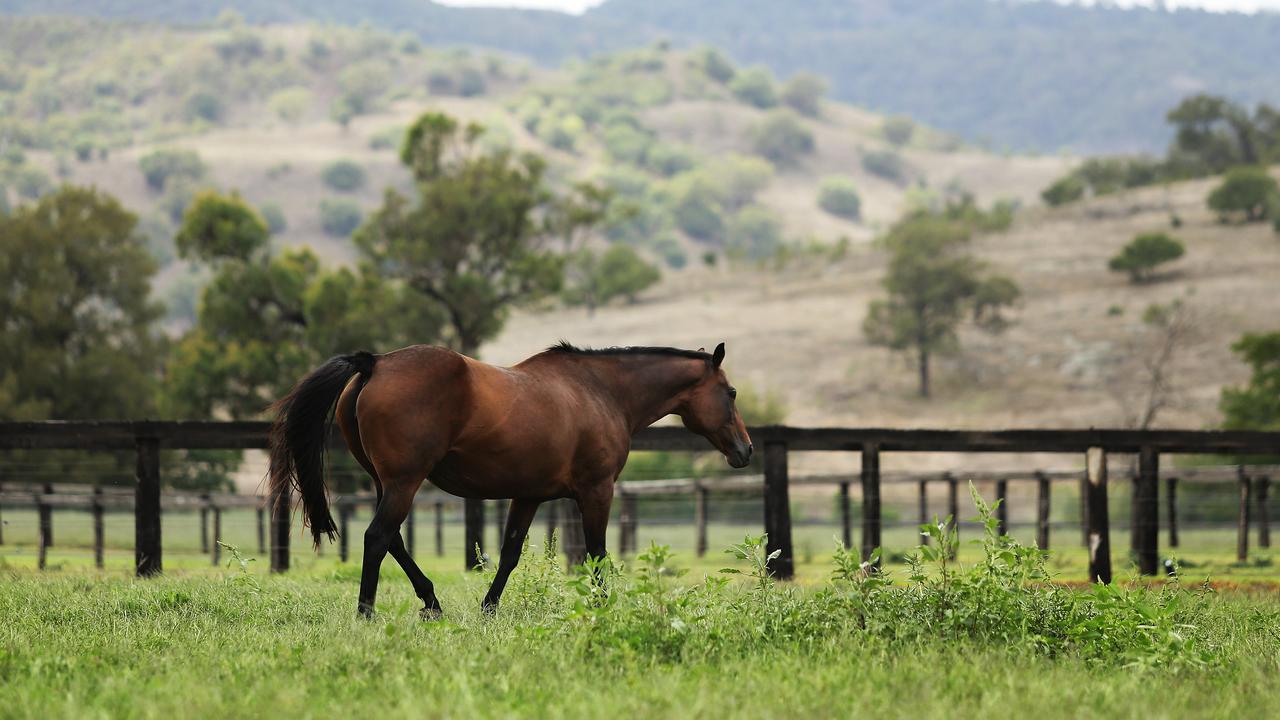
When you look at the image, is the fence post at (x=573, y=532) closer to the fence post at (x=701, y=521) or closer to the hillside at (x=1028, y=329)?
the fence post at (x=701, y=521)

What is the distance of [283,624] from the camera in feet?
23.4

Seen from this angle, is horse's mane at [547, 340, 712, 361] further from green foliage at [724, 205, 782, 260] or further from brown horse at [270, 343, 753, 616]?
green foliage at [724, 205, 782, 260]

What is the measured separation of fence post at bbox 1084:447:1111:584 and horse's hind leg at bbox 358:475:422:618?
283 inches

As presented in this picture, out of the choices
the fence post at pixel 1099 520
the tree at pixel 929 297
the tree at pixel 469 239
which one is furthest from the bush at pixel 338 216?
the fence post at pixel 1099 520

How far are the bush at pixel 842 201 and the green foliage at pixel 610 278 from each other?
97.9m

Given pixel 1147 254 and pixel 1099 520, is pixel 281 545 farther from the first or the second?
pixel 1147 254

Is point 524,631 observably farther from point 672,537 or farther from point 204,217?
point 204,217

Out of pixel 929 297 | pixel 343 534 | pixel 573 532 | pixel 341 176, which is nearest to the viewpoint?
pixel 573 532

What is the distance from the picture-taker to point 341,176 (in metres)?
177

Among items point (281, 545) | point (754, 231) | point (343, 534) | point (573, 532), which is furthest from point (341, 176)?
point (281, 545)

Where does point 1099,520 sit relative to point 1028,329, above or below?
above

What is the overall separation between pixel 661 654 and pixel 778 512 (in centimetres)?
604

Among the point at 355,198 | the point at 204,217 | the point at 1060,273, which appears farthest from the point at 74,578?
the point at 355,198

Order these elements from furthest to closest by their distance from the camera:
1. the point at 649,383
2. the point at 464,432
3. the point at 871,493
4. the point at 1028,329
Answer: the point at 1028,329 → the point at 871,493 → the point at 649,383 → the point at 464,432
